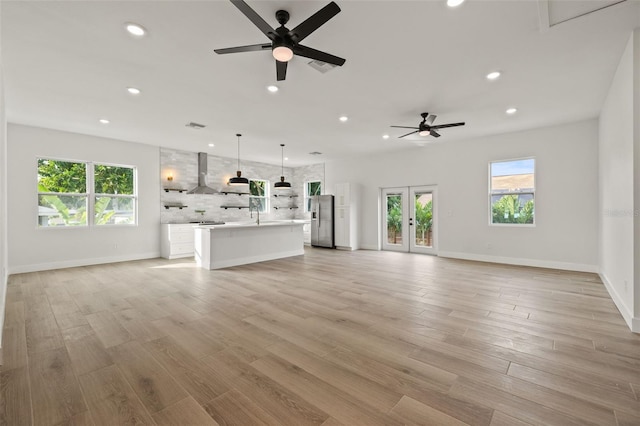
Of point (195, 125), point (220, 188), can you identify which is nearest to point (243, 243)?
point (195, 125)

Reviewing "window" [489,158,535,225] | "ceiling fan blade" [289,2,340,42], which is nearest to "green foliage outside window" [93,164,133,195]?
"ceiling fan blade" [289,2,340,42]

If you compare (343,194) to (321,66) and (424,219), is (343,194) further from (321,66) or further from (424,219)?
(321,66)

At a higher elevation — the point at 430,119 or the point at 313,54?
the point at 430,119

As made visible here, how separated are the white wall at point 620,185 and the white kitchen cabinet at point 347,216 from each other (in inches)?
226

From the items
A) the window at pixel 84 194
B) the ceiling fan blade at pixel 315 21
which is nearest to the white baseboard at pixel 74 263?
the window at pixel 84 194

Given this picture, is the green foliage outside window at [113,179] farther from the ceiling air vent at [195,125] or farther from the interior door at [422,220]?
the interior door at [422,220]

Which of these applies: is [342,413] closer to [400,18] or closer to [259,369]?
[259,369]

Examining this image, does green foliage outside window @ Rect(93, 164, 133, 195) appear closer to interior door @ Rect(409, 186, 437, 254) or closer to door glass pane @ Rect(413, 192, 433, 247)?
interior door @ Rect(409, 186, 437, 254)

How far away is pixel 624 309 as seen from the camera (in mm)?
3232

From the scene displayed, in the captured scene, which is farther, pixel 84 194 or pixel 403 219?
pixel 403 219

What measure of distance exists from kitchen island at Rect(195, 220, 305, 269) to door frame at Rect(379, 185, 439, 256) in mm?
2785

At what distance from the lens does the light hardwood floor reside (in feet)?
5.73

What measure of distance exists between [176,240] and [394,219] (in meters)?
6.30

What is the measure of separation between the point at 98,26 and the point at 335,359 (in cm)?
381
